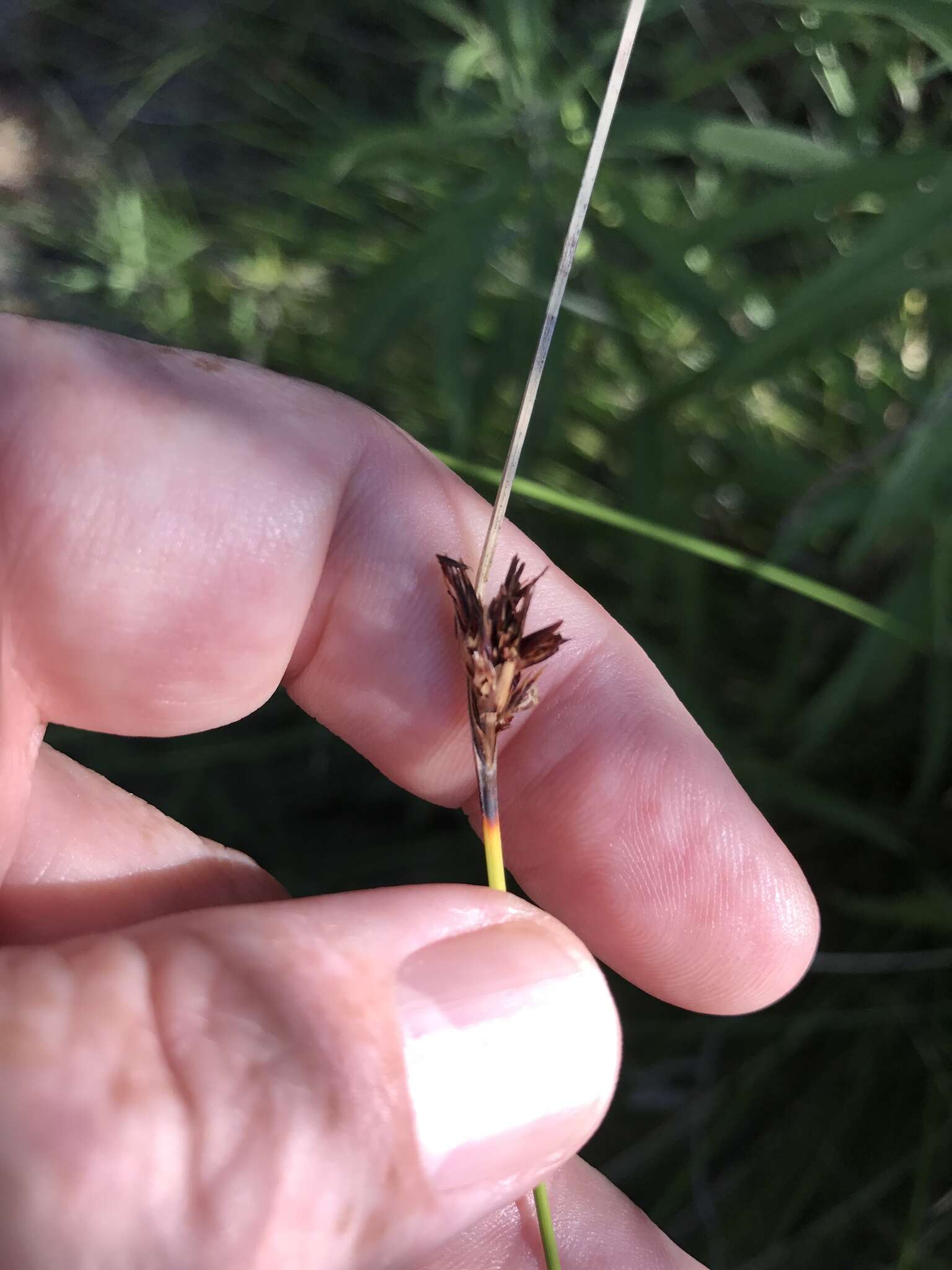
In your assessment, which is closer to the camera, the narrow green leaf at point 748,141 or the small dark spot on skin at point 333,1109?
the small dark spot on skin at point 333,1109

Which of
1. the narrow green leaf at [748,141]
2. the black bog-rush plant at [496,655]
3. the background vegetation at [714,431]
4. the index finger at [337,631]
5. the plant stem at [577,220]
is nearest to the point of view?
the plant stem at [577,220]

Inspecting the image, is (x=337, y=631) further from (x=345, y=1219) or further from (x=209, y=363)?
(x=345, y=1219)

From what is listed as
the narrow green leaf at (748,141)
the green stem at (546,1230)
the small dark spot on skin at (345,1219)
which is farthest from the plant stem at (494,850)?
the narrow green leaf at (748,141)

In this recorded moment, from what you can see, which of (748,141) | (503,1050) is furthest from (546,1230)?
(748,141)

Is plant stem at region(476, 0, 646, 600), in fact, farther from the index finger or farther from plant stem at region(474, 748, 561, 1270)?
the index finger

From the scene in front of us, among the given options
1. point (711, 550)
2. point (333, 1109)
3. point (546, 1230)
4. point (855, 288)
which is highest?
point (855, 288)

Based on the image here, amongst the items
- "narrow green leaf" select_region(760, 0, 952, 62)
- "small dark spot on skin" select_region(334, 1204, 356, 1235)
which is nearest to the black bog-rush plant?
"small dark spot on skin" select_region(334, 1204, 356, 1235)

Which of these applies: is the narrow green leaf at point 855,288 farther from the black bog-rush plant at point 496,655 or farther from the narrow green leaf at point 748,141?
the black bog-rush plant at point 496,655

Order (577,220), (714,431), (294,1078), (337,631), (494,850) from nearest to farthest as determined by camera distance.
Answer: (577,220) < (294,1078) < (494,850) < (337,631) < (714,431)
